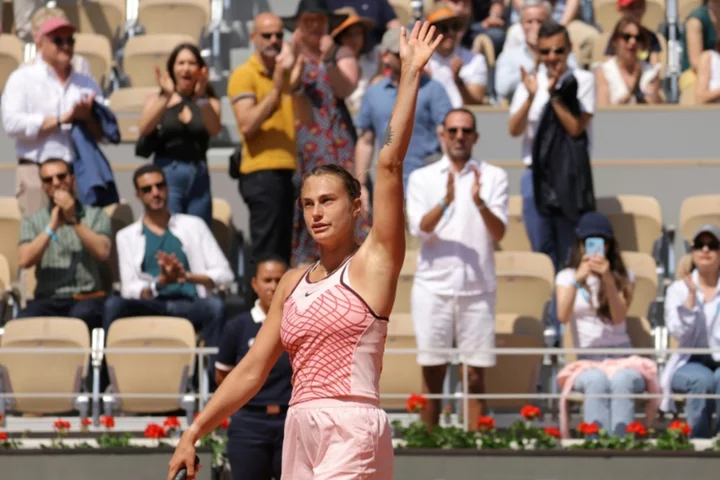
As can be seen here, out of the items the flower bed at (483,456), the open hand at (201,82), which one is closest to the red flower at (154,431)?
the flower bed at (483,456)

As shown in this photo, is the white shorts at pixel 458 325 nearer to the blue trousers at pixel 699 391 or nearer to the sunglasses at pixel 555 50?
the blue trousers at pixel 699 391

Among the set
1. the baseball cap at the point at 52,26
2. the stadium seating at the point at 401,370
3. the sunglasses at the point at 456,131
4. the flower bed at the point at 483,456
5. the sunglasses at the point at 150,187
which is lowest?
the flower bed at the point at 483,456

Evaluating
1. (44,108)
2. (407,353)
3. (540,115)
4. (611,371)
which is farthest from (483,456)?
(44,108)

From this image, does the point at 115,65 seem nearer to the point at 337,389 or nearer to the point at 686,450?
the point at 686,450

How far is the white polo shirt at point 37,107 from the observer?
1077 cm

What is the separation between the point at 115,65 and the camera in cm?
1364

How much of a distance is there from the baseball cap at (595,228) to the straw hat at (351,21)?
227cm

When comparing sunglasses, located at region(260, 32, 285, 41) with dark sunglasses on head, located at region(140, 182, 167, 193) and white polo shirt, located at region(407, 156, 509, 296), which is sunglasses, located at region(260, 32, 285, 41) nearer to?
dark sunglasses on head, located at region(140, 182, 167, 193)

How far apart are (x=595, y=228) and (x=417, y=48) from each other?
198 inches

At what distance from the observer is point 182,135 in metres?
10.6

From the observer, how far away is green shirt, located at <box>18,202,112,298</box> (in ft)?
33.3

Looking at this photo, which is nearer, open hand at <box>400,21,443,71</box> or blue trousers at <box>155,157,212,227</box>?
open hand at <box>400,21,443,71</box>

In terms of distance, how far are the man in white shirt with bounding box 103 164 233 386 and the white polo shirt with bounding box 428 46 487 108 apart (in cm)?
204

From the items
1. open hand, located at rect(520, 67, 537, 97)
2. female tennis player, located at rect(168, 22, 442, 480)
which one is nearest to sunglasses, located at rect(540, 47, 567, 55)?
open hand, located at rect(520, 67, 537, 97)
